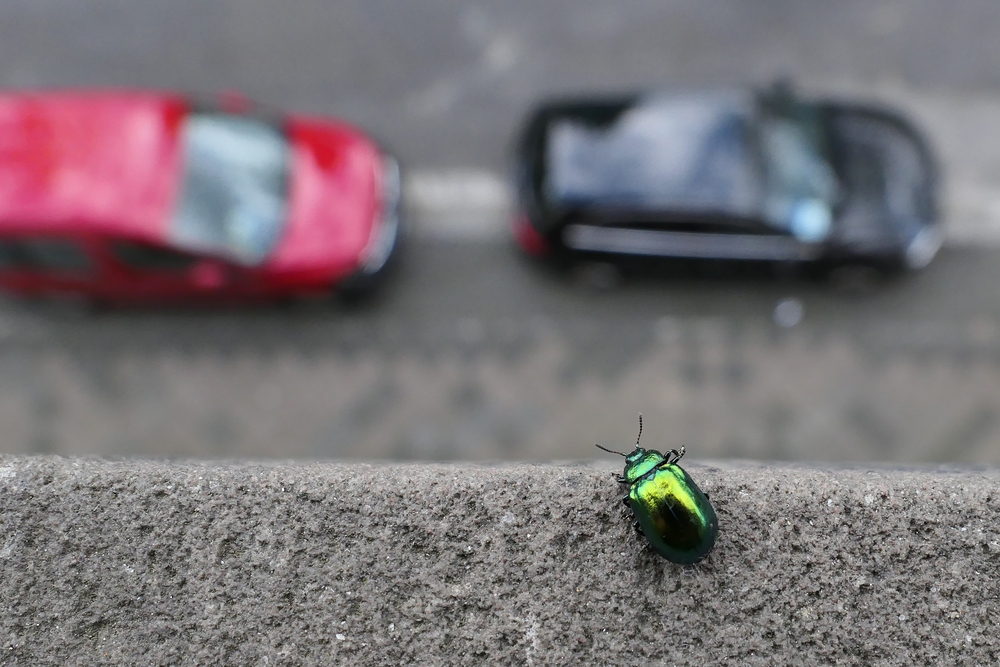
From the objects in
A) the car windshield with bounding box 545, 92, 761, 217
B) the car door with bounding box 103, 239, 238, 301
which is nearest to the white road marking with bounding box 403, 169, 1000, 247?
the car windshield with bounding box 545, 92, 761, 217

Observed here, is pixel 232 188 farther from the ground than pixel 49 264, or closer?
farther from the ground

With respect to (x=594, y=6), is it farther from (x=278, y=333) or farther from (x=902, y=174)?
(x=278, y=333)

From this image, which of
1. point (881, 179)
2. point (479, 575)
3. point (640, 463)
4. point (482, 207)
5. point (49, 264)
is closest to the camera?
point (479, 575)

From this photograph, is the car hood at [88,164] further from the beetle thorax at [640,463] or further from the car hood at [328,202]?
the beetle thorax at [640,463]

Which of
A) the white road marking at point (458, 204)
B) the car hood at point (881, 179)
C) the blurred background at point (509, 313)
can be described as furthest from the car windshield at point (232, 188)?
the car hood at point (881, 179)

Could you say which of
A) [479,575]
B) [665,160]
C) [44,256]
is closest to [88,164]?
[44,256]

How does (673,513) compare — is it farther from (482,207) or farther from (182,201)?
(482,207)

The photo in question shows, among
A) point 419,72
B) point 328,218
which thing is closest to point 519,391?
point 328,218
